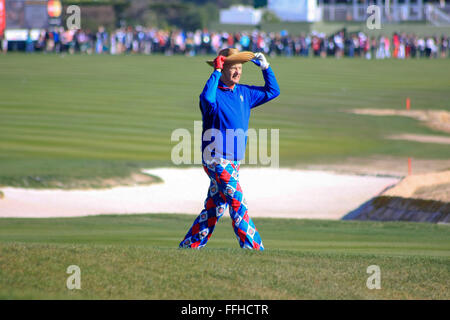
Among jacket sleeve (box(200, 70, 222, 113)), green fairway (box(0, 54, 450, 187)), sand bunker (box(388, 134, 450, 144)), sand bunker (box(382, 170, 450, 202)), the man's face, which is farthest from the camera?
sand bunker (box(388, 134, 450, 144))

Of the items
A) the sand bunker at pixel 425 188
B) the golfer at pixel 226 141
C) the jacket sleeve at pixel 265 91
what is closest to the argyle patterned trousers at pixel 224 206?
the golfer at pixel 226 141

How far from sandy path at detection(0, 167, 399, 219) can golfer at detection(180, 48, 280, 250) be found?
724 cm

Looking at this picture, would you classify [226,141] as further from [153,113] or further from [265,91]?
[153,113]

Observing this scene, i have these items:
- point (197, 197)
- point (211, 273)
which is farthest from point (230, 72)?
point (197, 197)

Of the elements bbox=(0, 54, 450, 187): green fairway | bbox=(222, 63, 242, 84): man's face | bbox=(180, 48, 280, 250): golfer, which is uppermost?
bbox=(222, 63, 242, 84): man's face

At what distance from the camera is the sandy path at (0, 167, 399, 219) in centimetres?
1541

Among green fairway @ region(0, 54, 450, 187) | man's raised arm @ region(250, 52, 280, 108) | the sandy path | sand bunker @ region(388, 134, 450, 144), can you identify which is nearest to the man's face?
man's raised arm @ region(250, 52, 280, 108)

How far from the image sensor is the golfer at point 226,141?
7.83 meters

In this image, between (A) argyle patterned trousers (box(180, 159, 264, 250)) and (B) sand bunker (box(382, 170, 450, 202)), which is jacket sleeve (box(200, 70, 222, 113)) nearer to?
(A) argyle patterned trousers (box(180, 159, 264, 250))

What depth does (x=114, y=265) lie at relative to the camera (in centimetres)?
689

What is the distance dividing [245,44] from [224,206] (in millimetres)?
53657

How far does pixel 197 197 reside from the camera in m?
17.0

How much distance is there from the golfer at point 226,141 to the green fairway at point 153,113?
9824mm
